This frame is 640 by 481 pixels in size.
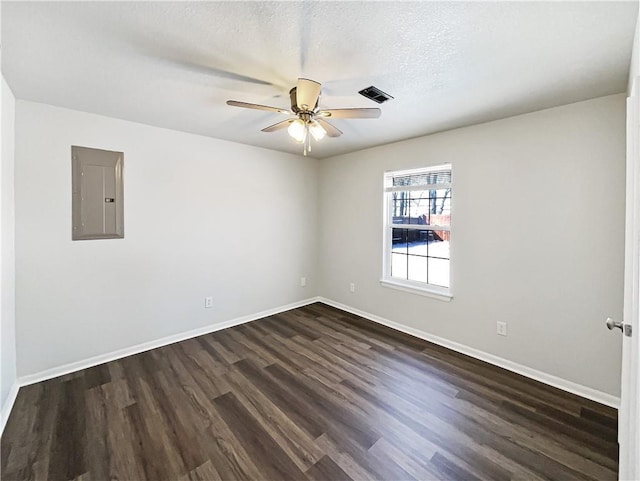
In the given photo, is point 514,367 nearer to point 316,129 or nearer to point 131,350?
point 316,129

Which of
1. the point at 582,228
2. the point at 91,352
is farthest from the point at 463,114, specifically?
the point at 91,352

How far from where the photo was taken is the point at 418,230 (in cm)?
345

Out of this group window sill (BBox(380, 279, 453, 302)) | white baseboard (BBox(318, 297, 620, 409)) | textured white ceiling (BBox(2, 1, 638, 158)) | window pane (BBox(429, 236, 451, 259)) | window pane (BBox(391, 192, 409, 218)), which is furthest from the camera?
window pane (BBox(391, 192, 409, 218))

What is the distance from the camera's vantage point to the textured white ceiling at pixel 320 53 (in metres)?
1.30

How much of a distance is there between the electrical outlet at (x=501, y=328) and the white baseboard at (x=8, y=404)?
392cm

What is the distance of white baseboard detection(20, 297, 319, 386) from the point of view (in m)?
2.39

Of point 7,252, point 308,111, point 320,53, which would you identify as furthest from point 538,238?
point 7,252

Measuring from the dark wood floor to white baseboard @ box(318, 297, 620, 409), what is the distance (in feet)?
0.31

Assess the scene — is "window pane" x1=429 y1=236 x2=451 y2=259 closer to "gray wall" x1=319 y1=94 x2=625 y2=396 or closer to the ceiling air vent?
"gray wall" x1=319 y1=94 x2=625 y2=396

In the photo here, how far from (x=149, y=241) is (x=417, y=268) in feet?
10.3

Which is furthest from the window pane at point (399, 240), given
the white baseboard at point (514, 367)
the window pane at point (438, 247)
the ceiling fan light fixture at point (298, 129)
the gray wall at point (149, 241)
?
the ceiling fan light fixture at point (298, 129)

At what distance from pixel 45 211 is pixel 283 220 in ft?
8.31

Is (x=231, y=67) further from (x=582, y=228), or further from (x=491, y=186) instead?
(x=582, y=228)

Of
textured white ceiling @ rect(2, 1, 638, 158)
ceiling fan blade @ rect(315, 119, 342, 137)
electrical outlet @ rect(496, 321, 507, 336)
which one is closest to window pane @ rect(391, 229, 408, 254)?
electrical outlet @ rect(496, 321, 507, 336)
